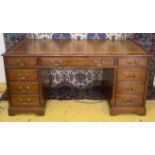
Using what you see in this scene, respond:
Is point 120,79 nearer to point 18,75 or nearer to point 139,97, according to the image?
point 139,97

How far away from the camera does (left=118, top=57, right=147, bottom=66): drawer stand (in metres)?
2.03

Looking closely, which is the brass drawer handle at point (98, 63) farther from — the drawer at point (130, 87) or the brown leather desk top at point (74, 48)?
the drawer at point (130, 87)

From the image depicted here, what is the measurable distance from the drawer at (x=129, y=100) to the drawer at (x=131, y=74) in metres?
0.20

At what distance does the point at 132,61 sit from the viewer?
6.70 ft

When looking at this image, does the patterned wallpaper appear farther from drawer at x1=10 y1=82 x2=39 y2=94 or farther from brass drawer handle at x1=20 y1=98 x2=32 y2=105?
brass drawer handle at x1=20 y1=98 x2=32 y2=105

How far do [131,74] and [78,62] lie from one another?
0.53m

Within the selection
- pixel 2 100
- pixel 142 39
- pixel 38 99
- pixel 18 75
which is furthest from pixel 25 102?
pixel 142 39

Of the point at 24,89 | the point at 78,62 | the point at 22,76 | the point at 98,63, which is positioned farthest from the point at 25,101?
the point at 98,63

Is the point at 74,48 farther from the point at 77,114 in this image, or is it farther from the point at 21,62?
the point at 77,114

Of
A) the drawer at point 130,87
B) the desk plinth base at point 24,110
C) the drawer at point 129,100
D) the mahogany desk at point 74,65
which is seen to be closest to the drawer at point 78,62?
the mahogany desk at point 74,65

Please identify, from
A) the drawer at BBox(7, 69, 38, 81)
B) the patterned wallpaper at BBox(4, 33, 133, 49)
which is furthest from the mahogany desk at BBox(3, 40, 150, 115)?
the patterned wallpaper at BBox(4, 33, 133, 49)

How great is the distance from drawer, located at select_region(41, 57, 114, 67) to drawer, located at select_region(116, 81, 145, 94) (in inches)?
9.9
